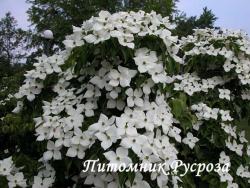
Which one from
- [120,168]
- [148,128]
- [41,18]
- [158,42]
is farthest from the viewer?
[41,18]

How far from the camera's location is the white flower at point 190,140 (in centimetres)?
401

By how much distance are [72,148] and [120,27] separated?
750 mm

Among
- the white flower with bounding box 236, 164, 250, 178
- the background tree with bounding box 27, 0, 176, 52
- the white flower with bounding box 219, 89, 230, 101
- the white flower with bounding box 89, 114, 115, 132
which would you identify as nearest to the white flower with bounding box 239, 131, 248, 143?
the white flower with bounding box 236, 164, 250, 178

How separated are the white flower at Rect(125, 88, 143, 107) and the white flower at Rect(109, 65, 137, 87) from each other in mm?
65

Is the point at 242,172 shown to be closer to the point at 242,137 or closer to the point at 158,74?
the point at 242,137

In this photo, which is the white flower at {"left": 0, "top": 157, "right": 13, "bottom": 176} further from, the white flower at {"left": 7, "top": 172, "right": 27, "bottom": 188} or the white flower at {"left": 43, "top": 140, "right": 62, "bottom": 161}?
the white flower at {"left": 43, "top": 140, "right": 62, "bottom": 161}

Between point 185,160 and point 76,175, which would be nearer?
point 76,175

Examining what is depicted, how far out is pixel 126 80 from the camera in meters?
2.63

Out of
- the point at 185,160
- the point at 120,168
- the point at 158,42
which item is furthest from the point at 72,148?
the point at 185,160

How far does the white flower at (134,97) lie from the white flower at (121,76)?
0.07m

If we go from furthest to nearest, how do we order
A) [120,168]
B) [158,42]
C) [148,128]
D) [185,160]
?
1. [185,160]
2. [158,42]
3. [148,128]
4. [120,168]

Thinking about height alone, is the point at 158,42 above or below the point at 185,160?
above

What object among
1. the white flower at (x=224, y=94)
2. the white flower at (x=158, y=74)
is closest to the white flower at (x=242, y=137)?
the white flower at (x=224, y=94)

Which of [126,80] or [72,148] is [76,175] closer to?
[72,148]
